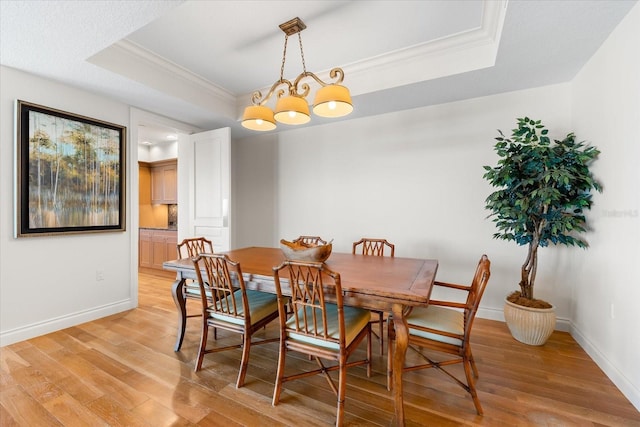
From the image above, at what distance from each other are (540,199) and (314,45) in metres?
2.46

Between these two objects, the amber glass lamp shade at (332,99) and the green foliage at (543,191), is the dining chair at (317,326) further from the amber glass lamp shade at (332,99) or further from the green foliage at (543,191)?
the green foliage at (543,191)

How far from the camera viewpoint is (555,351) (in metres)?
2.42

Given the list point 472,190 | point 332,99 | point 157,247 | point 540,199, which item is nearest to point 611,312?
point 540,199

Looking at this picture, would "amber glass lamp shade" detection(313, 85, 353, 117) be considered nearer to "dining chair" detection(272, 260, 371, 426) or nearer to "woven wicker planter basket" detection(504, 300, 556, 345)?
"dining chair" detection(272, 260, 371, 426)

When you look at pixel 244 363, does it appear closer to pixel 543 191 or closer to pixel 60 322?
pixel 60 322

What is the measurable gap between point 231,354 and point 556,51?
11.9 feet

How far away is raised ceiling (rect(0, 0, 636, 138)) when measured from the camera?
1.92 m

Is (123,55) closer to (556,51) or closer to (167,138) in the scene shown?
(167,138)

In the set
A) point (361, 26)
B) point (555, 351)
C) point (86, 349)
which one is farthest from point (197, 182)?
point (555, 351)

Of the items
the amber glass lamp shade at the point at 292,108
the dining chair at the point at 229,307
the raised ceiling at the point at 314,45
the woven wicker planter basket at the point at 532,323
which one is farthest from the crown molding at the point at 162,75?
the woven wicker planter basket at the point at 532,323

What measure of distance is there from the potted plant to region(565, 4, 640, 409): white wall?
13cm

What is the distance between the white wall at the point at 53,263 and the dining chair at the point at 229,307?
1.80 meters

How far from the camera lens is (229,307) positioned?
2.15 m

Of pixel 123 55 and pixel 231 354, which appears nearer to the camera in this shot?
pixel 231 354
